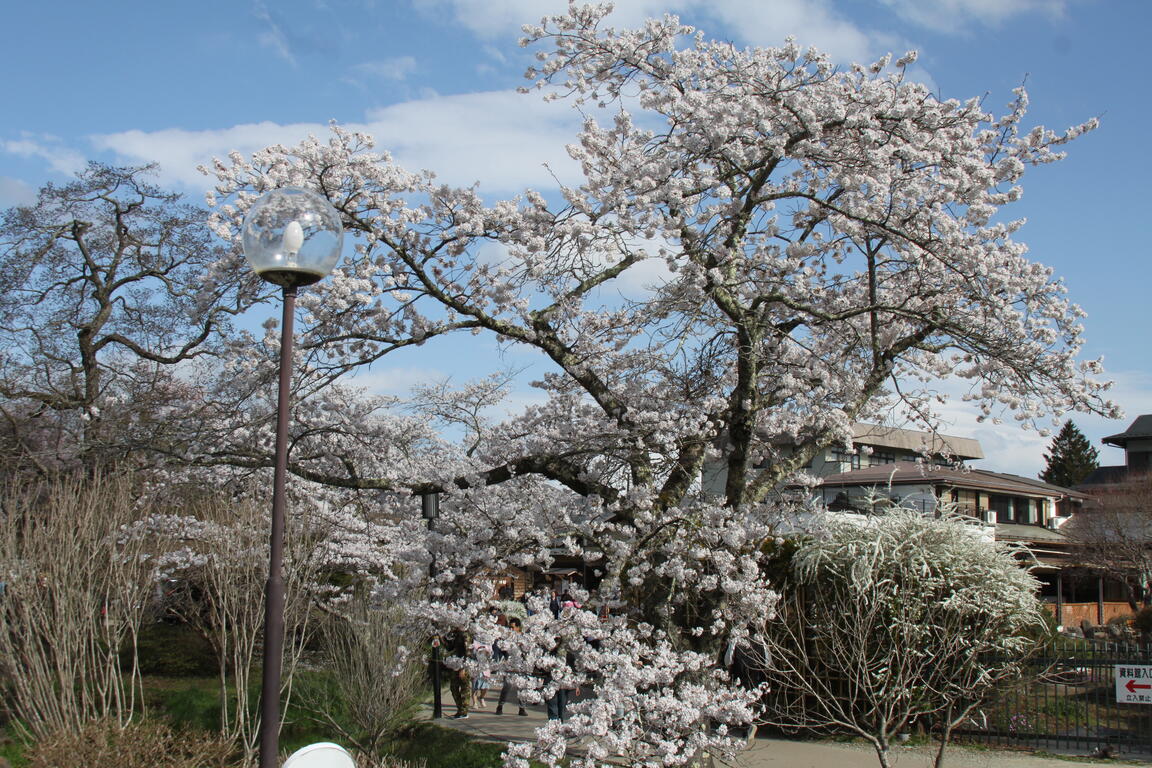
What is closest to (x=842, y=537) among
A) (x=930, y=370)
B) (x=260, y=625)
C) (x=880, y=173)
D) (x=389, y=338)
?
(x=930, y=370)

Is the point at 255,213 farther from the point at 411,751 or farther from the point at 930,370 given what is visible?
the point at 411,751

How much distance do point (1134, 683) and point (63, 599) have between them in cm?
1188

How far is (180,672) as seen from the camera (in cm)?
2011

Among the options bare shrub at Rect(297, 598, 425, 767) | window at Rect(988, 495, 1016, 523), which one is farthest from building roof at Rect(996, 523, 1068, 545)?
bare shrub at Rect(297, 598, 425, 767)

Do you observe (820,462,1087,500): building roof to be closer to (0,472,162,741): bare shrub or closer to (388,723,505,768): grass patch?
(388,723,505,768): grass patch

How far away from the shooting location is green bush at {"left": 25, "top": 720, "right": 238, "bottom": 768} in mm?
9180

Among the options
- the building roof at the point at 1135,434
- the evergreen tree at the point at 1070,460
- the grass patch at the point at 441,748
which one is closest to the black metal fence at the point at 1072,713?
the grass patch at the point at 441,748

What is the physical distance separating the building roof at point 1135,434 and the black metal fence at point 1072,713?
42119 mm

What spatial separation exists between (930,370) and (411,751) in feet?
27.9

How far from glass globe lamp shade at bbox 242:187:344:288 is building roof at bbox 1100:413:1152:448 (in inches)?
2106

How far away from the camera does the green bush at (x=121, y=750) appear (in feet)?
30.1

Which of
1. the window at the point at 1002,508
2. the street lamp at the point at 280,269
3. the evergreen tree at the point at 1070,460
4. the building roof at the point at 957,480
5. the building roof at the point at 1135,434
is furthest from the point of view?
the evergreen tree at the point at 1070,460

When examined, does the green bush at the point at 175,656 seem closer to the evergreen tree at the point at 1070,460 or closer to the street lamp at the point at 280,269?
the street lamp at the point at 280,269

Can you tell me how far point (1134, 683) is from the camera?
33.3 feet
